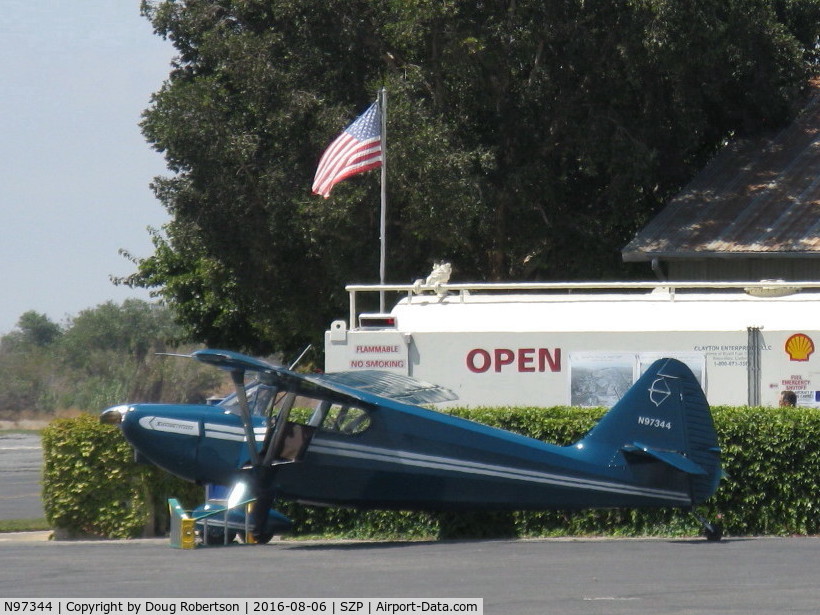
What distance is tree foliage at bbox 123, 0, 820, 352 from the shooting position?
69.8ft

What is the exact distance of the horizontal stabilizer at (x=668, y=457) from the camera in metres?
Result: 11.4

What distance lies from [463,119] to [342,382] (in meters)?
11.8

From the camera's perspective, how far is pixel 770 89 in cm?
2334

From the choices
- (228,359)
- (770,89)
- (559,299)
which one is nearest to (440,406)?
(559,299)

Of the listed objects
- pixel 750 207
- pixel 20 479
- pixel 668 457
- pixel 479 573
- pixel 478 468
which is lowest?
pixel 20 479

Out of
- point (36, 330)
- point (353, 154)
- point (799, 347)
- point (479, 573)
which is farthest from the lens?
point (36, 330)

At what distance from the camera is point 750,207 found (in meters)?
22.2

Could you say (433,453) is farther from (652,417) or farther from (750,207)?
(750,207)

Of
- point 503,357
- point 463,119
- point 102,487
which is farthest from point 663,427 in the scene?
point 463,119

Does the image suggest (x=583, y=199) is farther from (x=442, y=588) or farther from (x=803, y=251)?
(x=442, y=588)

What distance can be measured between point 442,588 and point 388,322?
7460 millimetres

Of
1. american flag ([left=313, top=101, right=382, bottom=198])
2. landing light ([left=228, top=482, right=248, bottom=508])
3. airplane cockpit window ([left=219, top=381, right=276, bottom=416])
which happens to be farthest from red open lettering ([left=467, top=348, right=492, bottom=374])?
american flag ([left=313, top=101, right=382, bottom=198])

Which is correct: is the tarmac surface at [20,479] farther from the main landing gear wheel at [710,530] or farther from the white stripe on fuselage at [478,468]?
the main landing gear wheel at [710,530]
